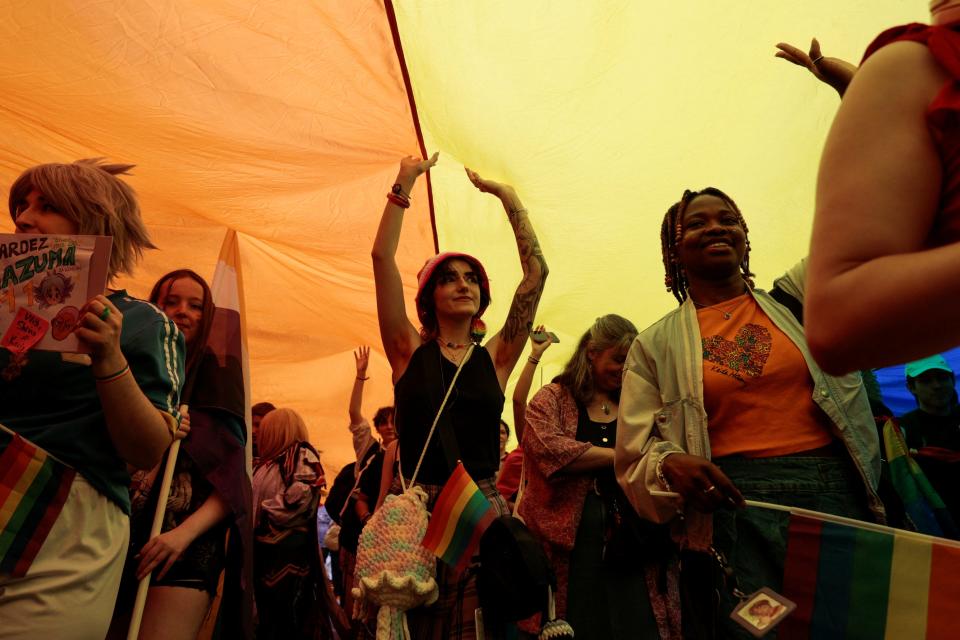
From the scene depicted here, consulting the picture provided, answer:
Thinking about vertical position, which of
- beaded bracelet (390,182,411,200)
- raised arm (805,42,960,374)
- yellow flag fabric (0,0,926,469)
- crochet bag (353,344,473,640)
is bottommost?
crochet bag (353,344,473,640)

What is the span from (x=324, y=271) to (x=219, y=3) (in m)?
2.50

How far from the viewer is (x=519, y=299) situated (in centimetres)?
298

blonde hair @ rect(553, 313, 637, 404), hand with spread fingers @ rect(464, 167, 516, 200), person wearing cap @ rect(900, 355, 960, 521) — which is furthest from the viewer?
person wearing cap @ rect(900, 355, 960, 521)

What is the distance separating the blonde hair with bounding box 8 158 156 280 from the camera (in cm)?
183

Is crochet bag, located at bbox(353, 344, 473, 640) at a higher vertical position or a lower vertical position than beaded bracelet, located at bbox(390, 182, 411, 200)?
→ lower

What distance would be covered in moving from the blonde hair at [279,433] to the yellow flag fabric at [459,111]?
1.23 meters

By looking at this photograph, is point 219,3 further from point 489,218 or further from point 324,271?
point 324,271

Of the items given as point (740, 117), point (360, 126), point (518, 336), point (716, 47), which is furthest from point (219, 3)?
point (740, 117)

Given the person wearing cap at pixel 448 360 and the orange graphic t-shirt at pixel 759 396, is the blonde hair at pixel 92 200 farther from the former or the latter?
the orange graphic t-shirt at pixel 759 396

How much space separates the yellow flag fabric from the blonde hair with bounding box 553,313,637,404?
78 centimetres

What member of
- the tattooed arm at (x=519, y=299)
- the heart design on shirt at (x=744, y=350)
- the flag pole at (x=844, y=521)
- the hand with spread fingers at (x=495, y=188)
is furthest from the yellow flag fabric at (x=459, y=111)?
the flag pole at (x=844, y=521)

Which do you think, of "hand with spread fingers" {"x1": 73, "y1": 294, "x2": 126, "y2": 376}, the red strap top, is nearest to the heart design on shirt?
the red strap top

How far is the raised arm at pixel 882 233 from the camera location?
678 mm

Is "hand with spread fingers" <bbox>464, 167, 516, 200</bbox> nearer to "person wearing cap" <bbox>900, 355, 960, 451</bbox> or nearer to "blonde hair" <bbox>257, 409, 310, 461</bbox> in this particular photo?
"blonde hair" <bbox>257, 409, 310, 461</bbox>
